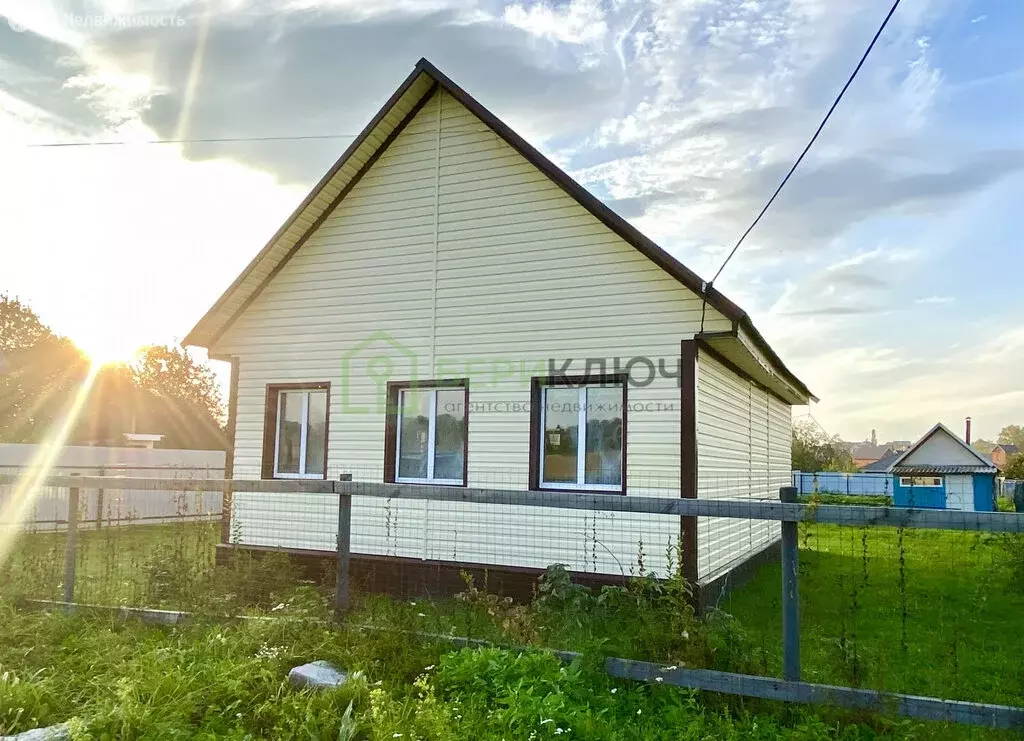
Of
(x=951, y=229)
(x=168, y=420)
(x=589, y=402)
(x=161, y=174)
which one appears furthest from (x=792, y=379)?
(x=168, y=420)

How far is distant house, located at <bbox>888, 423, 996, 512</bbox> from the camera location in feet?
94.2

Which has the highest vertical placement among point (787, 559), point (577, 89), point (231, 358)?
point (577, 89)

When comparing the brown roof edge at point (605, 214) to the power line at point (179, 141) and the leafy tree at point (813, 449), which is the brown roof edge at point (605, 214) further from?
the leafy tree at point (813, 449)

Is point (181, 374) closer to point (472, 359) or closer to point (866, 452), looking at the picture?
point (472, 359)

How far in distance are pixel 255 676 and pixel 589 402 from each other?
16.1 feet

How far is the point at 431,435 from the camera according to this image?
9.21 meters

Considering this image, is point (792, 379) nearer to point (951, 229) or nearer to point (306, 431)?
point (951, 229)

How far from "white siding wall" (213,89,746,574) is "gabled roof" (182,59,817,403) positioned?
6.8 inches

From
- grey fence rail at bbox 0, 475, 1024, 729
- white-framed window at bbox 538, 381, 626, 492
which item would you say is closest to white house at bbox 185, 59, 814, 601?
white-framed window at bbox 538, 381, 626, 492

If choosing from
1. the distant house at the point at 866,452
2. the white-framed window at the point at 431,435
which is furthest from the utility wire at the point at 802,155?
the distant house at the point at 866,452

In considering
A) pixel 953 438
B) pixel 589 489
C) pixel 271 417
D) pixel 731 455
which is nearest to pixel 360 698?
pixel 589 489

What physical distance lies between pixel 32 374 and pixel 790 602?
4003cm

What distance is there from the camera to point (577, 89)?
9055 millimetres

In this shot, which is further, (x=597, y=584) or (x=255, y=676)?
(x=597, y=584)
